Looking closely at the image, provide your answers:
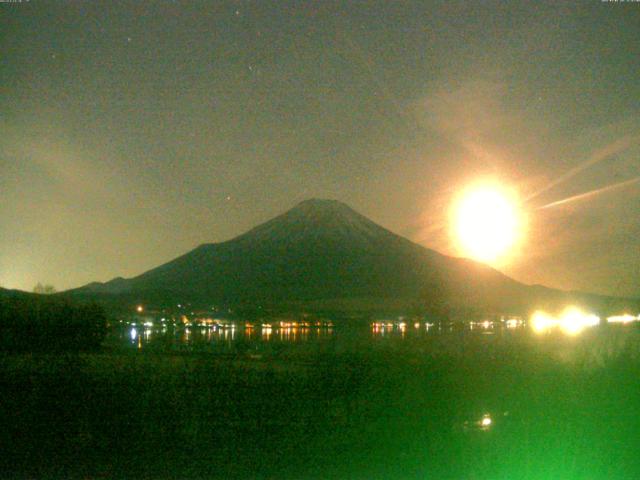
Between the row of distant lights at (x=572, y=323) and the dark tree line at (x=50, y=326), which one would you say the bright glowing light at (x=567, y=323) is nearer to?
the row of distant lights at (x=572, y=323)

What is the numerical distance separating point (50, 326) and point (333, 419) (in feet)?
62.5

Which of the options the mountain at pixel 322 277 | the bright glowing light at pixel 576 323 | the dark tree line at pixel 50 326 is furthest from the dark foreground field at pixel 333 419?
the mountain at pixel 322 277

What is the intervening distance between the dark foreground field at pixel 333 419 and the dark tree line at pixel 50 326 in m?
10.6

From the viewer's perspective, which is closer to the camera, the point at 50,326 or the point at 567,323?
the point at 50,326

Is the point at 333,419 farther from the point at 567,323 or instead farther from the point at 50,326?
the point at 567,323

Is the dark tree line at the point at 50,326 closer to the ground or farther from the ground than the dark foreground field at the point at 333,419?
farther from the ground

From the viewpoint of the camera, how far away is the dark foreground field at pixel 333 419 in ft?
35.4

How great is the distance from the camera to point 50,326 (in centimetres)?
2944

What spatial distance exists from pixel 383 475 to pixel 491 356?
9337 millimetres

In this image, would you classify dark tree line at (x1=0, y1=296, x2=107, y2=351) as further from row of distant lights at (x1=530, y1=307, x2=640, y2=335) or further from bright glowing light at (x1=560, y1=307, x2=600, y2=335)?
bright glowing light at (x1=560, y1=307, x2=600, y2=335)

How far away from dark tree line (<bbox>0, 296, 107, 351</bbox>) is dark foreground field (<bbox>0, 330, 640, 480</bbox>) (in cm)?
1056

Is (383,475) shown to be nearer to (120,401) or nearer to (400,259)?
(120,401)

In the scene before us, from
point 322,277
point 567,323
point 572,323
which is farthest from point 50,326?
point 322,277

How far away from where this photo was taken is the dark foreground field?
10789 millimetres
